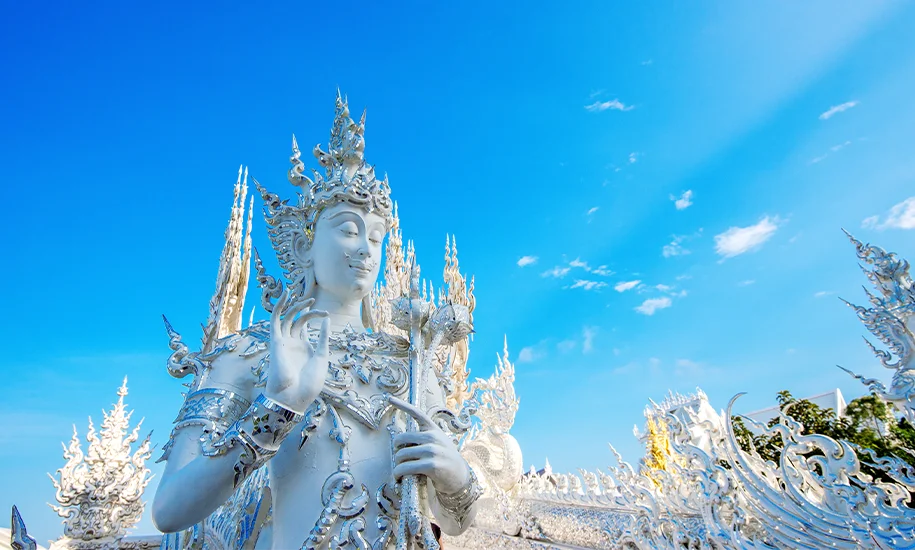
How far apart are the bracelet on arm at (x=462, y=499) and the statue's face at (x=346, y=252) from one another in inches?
32.1

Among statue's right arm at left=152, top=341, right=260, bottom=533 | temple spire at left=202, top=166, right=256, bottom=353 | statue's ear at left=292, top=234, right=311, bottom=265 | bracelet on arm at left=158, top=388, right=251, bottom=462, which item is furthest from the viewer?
temple spire at left=202, top=166, right=256, bottom=353

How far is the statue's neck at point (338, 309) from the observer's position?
75.9 inches

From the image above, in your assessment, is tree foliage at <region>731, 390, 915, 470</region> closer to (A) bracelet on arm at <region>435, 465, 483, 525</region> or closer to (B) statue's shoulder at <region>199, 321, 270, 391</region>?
(A) bracelet on arm at <region>435, 465, 483, 525</region>

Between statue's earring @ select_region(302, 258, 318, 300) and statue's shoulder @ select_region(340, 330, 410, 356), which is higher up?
statue's earring @ select_region(302, 258, 318, 300)

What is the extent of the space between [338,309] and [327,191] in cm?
47

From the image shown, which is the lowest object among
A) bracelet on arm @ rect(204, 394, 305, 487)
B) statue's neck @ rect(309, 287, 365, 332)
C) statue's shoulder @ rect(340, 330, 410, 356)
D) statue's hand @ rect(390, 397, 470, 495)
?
statue's hand @ rect(390, 397, 470, 495)

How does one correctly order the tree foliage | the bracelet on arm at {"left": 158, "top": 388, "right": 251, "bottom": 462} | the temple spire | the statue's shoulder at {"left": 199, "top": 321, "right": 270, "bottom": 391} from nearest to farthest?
the bracelet on arm at {"left": 158, "top": 388, "right": 251, "bottom": 462}
the statue's shoulder at {"left": 199, "top": 321, "right": 270, "bottom": 391}
the temple spire
the tree foliage

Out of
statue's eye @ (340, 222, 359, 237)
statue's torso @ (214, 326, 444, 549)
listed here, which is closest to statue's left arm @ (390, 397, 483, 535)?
statue's torso @ (214, 326, 444, 549)

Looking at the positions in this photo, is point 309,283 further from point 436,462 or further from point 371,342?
point 436,462

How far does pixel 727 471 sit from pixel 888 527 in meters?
1.03

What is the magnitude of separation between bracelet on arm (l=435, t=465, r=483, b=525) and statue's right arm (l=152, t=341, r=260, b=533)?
Answer: 58 cm

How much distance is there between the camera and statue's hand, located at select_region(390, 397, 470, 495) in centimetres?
130

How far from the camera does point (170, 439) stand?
1.45 meters

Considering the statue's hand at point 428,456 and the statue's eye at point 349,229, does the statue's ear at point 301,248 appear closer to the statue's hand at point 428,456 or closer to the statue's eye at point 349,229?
the statue's eye at point 349,229
